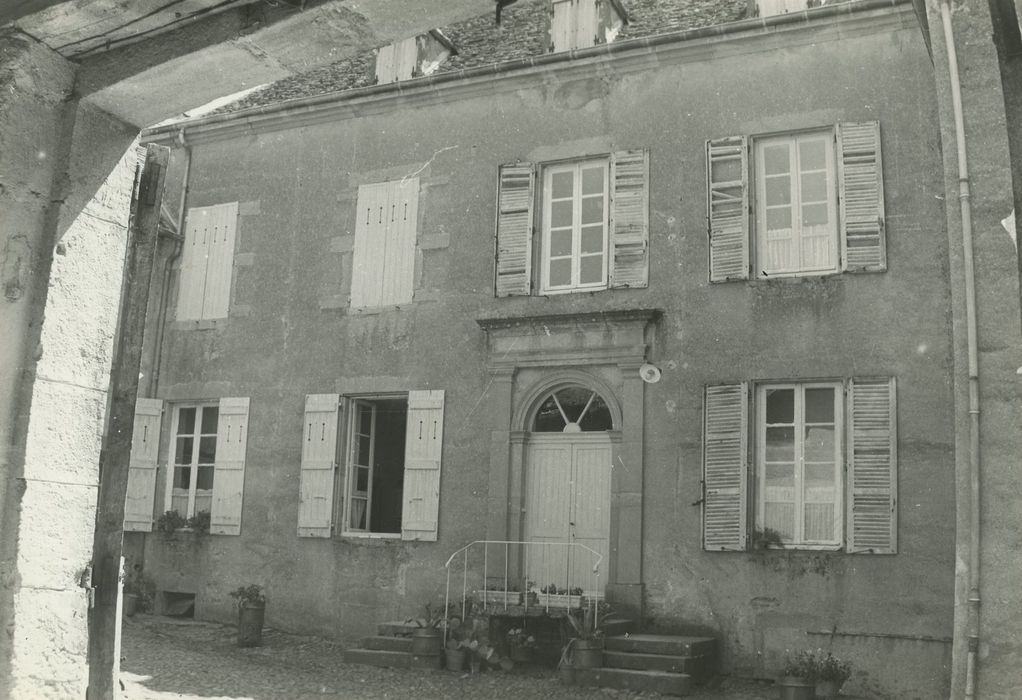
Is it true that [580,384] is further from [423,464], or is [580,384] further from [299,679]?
[299,679]

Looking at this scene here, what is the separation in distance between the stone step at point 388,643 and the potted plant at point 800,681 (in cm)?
353

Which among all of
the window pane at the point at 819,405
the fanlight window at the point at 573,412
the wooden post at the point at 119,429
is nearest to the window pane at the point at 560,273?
the fanlight window at the point at 573,412

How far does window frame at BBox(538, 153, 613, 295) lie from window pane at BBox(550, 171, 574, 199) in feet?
0.07

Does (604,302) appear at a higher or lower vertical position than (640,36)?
lower

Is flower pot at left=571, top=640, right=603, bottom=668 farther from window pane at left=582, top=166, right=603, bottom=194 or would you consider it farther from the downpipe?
Answer: the downpipe

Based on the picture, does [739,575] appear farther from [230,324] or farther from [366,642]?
[230,324]

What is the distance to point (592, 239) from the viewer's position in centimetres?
1165

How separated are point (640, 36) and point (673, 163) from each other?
147cm

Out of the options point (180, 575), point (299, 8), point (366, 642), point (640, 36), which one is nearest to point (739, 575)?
point (366, 642)

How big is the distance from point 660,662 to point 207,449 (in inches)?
250

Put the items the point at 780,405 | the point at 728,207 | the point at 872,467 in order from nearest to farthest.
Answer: the point at 872,467, the point at 780,405, the point at 728,207

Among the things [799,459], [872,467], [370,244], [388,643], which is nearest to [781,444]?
[799,459]

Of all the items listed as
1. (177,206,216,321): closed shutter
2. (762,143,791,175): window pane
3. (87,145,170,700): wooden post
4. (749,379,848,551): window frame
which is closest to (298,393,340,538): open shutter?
(177,206,216,321): closed shutter

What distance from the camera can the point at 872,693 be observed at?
31.4 ft
